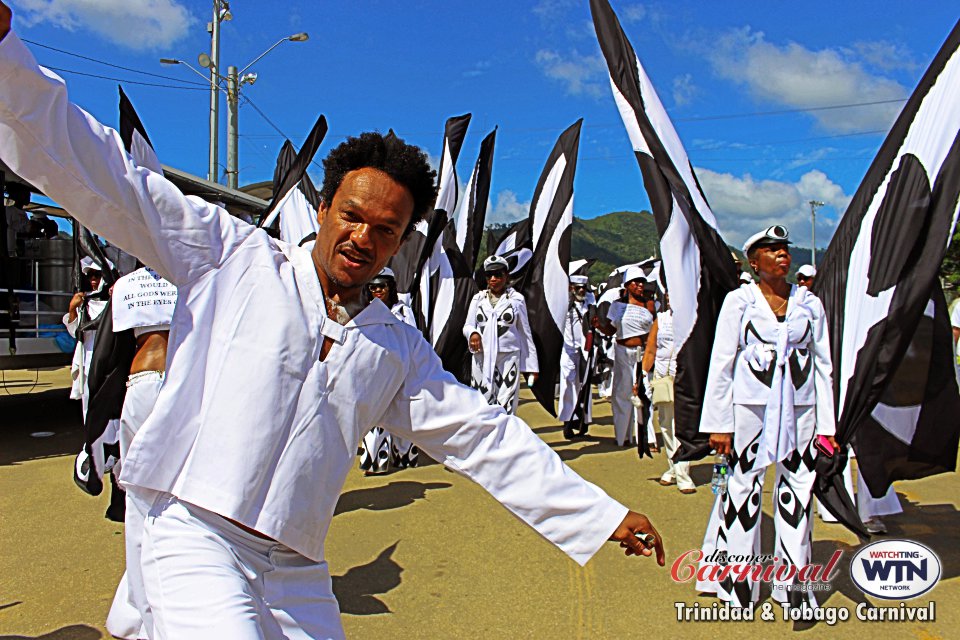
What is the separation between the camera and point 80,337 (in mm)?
8062

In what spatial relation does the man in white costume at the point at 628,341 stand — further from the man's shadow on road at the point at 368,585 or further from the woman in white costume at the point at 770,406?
the man's shadow on road at the point at 368,585

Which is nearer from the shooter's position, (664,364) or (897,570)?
(897,570)

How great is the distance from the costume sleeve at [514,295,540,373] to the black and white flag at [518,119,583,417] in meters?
0.20

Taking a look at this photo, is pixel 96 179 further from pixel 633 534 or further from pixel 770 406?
pixel 770 406

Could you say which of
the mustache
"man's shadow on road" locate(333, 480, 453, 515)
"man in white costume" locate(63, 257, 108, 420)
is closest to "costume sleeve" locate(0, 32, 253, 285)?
the mustache

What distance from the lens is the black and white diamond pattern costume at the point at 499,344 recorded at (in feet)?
28.1

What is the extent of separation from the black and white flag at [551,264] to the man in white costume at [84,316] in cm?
469

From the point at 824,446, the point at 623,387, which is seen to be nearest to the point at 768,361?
the point at 824,446

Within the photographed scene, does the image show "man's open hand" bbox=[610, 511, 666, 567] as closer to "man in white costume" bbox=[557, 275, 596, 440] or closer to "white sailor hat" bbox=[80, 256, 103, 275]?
"white sailor hat" bbox=[80, 256, 103, 275]

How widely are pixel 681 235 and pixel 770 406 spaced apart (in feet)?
4.14

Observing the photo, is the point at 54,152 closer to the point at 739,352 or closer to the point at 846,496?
the point at 739,352

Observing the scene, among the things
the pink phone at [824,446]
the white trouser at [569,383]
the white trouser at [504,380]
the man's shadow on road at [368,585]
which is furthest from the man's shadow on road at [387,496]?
the pink phone at [824,446]

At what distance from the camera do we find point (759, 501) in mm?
4469

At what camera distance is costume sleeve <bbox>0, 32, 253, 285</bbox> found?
1.55 metres
